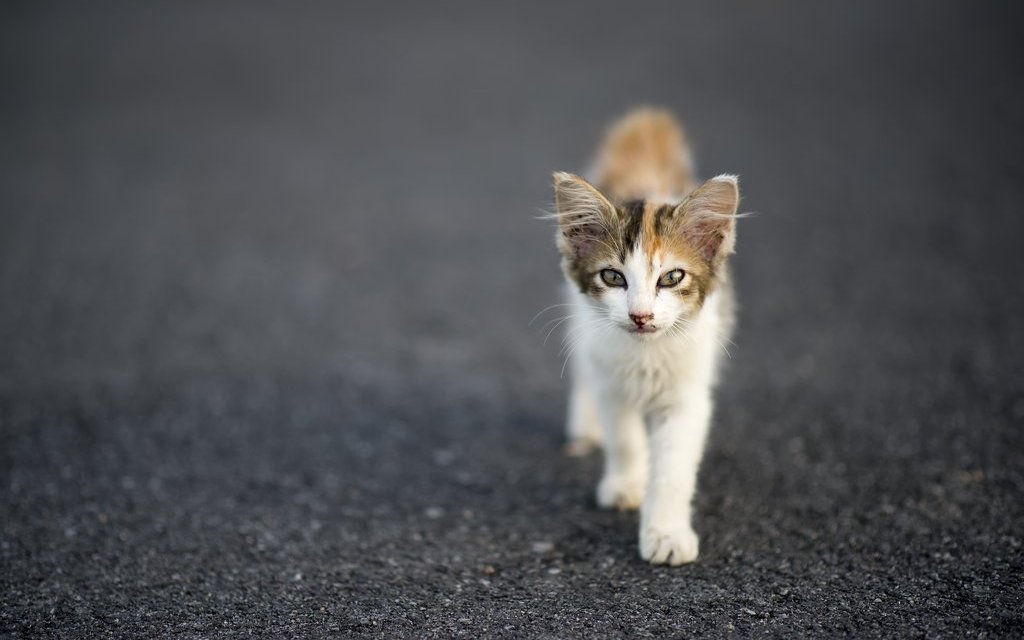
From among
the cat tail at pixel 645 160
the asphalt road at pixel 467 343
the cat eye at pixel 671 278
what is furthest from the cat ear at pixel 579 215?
the asphalt road at pixel 467 343

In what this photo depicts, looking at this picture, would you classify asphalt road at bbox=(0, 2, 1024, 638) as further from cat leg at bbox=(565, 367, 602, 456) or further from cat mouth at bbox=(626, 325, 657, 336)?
cat mouth at bbox=(626, 325, 657, 336)

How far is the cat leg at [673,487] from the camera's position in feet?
10.3

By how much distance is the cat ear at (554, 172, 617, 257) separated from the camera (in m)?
3.13

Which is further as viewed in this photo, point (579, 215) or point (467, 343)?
point (467, 343)

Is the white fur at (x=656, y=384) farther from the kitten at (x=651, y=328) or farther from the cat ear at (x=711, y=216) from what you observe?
the cat ear at (x=711, y=216)

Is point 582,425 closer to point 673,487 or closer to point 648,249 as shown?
point 673,487

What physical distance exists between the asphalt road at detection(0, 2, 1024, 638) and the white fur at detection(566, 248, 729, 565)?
19 cm

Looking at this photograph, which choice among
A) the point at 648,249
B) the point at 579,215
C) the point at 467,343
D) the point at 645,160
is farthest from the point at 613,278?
the point at 467,343

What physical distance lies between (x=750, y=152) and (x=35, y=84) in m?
7.42

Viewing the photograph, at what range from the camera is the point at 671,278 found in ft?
10.0

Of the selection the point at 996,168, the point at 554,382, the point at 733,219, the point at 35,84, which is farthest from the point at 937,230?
the point at 35,84

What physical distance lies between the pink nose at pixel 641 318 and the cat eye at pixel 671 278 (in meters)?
0.15

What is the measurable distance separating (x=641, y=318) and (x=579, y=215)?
49 centimetres

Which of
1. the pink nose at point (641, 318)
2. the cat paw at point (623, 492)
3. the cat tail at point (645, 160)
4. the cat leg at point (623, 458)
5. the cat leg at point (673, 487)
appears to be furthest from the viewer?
the cat tail at point (645, 160)
